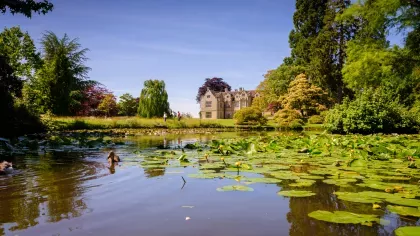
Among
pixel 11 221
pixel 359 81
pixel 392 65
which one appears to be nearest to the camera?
pixel 11 221

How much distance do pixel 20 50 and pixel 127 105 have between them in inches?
794

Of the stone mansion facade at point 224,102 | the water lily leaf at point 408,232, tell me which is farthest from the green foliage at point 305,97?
the stone mansion facade at point 224,102

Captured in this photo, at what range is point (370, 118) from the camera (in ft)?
52.0

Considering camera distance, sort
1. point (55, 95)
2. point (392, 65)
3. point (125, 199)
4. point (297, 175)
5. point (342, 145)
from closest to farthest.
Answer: point (125, 199)
point (297, 175)
point (342, 145)
point (392, 65)
point (55, 95)

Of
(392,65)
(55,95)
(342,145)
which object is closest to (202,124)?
(55,95)

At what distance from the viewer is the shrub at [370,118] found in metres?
15.9

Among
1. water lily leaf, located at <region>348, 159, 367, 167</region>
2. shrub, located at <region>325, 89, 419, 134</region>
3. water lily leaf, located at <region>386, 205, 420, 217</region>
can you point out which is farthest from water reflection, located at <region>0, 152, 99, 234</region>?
shrub, located at <region>325, 89, 419, 134</region>

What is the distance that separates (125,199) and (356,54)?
21.1 m

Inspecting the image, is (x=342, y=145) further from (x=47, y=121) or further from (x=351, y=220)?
(x=47, y=121)

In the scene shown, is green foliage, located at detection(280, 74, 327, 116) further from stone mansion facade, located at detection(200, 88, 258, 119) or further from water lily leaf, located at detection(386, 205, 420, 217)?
stone mansion facade, located at detection(200, 88, 258, 119)

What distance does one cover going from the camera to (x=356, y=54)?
20.2 m

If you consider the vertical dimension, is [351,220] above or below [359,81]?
below

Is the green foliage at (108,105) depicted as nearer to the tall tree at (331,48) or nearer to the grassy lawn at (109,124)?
the grassy lawn at (109,124)

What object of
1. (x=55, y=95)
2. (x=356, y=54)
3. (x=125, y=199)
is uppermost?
(x=356, y=54)
